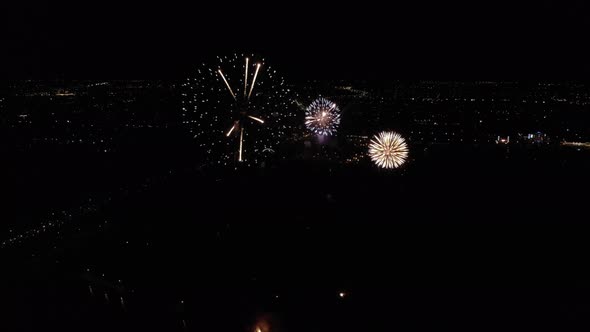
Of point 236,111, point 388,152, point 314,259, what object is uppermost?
point 236,111

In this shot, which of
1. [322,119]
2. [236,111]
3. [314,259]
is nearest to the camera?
[314,259]

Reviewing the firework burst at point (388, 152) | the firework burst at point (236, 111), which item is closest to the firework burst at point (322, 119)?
the firework burst at point (236, 111)

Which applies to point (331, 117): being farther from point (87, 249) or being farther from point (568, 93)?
point (568, 93)

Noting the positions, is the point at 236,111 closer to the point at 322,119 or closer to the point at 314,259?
the point at 322,119

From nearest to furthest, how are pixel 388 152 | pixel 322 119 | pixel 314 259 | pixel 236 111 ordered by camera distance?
pixel 314 259
pixel 388 152
pixel 236 111
pixel 322 119

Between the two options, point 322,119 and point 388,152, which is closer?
point 388,152

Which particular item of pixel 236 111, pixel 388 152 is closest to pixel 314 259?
pixel 388 152

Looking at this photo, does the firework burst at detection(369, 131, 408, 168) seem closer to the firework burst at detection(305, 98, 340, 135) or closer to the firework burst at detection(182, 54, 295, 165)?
the firework burst at detection(305, 98, 340, 135)

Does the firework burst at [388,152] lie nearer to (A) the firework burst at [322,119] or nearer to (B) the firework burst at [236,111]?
(A) the firework burst at [322,119]

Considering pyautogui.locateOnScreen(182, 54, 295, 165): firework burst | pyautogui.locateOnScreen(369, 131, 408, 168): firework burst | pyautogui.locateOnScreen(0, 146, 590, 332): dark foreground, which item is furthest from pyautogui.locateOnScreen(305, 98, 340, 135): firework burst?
pyautogui.locateOnScreen(0, 146, 590, 332): dark foreground
